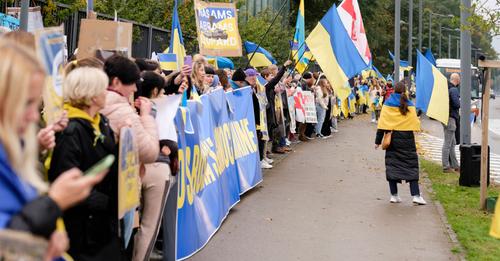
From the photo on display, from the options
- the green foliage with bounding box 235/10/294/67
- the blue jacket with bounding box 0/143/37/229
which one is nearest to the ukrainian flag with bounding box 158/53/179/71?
the blue jacket with bounding box 0/143/37/229

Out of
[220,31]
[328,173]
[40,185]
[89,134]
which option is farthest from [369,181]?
[40,185]

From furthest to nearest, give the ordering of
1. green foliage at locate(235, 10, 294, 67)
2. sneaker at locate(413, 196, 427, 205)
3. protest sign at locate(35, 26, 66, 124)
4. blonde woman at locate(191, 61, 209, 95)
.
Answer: green foliage at locate(235, 10, 294, 67), sneaker at locate(413, 196, 427, 205), blonde woman at locate(191, 61, 209, 95), protest sign at locate(35, 26, 66, 124)

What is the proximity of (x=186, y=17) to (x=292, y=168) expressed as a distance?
5362 millimetres

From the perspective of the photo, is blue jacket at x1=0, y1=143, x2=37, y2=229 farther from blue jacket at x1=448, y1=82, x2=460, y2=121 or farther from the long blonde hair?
blue jacket at x1=448, y1=82, x2=460, y2=121

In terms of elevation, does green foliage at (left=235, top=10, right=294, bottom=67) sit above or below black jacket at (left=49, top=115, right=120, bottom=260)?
above

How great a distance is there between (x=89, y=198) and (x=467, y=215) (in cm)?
697

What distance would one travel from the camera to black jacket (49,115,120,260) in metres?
3.97

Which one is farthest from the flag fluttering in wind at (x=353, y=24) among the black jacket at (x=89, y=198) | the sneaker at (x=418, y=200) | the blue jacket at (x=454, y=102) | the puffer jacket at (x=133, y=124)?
the black jacket at (x=89, y=198)

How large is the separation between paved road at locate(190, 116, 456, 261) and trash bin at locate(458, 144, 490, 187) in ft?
3.55

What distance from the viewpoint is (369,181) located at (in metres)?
13.1

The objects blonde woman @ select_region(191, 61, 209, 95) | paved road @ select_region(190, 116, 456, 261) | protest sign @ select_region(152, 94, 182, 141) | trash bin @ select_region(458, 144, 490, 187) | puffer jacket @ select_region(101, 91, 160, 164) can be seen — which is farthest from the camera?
trash bin @ select_region(458, 144, 490, 187)

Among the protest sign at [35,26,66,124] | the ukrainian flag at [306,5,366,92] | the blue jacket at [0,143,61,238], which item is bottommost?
the blue jacket at [0,143,61,238]

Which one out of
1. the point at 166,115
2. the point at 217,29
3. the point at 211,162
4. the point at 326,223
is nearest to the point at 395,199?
the point at 326,223

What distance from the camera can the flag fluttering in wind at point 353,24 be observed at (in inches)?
528
